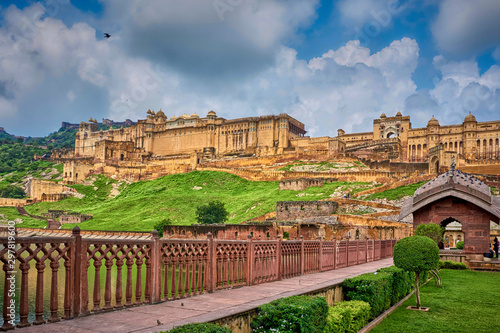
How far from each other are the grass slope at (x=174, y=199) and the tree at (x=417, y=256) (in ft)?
114

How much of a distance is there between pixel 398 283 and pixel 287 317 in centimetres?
618

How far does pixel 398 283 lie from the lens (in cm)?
1095

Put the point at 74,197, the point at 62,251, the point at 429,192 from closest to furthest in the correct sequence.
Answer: the point at 62,251 → the point at 429,192 → the point at 74,197

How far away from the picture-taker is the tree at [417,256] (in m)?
9.91

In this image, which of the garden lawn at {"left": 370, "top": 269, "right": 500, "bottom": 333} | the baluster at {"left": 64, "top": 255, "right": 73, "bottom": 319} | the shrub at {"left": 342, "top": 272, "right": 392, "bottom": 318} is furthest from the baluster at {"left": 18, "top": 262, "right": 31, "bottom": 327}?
the shrub at {"left": 342, "top": 272, "right": 392, "bottom": 318}

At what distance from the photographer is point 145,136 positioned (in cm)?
10500

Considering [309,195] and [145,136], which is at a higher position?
[145,136]

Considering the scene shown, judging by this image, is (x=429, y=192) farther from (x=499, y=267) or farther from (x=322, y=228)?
(x=322, y=228)

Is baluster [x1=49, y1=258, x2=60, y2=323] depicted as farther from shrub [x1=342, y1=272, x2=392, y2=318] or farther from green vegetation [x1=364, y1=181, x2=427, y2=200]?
green vegetation [x1=364, y1=181, x2=427, y2=200]

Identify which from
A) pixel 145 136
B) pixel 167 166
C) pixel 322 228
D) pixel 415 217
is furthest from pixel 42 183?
pixel 415 217

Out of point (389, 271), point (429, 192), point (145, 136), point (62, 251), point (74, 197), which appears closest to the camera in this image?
point (62, 251)

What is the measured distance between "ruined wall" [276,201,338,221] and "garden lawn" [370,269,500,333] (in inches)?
981

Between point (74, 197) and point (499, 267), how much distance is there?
7173 centimetres

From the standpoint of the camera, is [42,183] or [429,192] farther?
[42,183]
